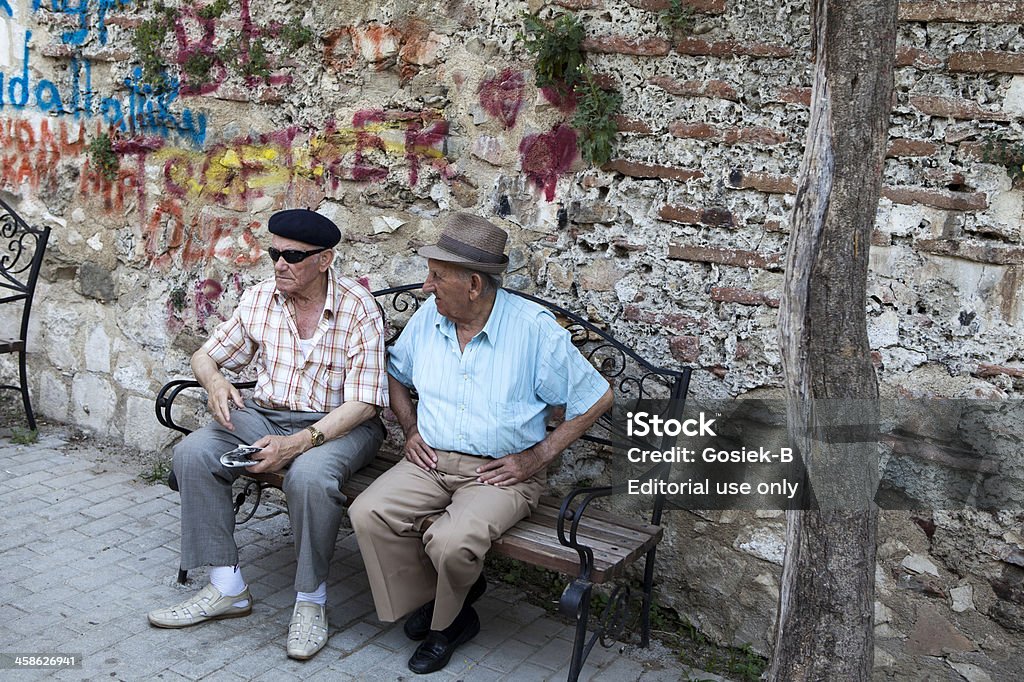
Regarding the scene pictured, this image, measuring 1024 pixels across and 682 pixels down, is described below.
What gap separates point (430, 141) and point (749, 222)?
1345 millimetres

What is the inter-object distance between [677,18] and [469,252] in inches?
42.3

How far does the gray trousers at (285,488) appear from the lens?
3.37 m

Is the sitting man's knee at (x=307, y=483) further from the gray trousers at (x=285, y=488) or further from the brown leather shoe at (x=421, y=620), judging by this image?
the brown leather shoe at (x=421, y=620)

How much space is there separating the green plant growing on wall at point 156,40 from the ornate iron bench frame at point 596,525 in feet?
5.19

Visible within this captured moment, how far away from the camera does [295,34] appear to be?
4.21 m

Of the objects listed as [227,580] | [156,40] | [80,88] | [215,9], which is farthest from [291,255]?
[80,88]

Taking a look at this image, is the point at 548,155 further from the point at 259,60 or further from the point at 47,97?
the point at 47,97

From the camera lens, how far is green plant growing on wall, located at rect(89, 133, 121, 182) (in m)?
4.83

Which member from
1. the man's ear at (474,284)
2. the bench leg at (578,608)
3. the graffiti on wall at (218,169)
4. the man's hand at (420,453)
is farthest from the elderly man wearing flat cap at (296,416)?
the bench leg at (578,608)

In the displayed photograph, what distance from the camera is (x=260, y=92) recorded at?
14.3ft

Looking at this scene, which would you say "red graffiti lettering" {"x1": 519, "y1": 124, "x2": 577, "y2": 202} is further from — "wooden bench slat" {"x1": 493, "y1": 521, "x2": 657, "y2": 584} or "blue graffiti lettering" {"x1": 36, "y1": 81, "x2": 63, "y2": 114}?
"blue graffiti lettering" {"x1": 36, "y1": 81, "x2": 63, "y2": 114}

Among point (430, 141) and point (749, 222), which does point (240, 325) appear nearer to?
point (430, 141)

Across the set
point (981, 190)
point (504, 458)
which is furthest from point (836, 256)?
point (504, 458)

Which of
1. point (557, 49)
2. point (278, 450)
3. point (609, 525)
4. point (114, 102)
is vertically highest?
point (557, 49)
